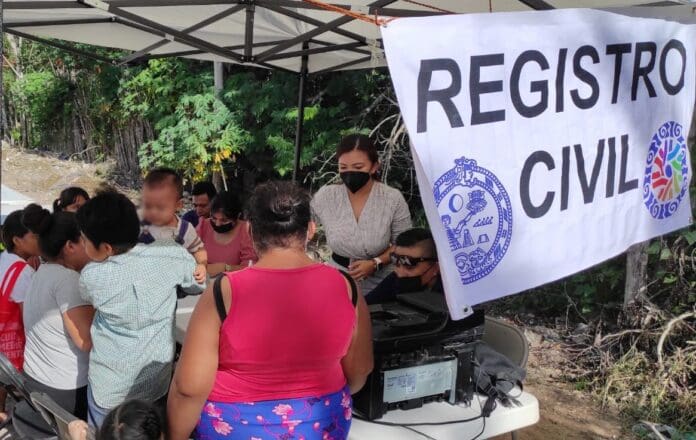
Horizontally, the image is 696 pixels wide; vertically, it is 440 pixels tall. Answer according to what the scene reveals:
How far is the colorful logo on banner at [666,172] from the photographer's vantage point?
102 inches

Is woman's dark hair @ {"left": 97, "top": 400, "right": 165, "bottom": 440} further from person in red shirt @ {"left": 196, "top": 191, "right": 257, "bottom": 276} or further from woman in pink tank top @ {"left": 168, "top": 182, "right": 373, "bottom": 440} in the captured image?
person in red shirt @ {"left": 196, "top": 191, "right": 257, "bottom": 276}

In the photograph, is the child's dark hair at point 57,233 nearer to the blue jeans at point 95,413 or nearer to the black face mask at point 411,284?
the blue jeans at point 95,413

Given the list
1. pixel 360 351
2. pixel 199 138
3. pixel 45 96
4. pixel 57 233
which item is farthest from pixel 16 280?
pixel 45 96

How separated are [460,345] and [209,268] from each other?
68.9 inches

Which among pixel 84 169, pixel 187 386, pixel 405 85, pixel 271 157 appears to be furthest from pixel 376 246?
pixel 84 169

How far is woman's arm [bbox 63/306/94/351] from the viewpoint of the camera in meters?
2.19

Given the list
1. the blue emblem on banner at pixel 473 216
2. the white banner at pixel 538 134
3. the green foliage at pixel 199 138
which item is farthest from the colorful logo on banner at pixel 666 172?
the green foliage at pixel 199 138

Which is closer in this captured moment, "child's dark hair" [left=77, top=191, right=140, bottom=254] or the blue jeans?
"child's dark hair" [left=77, top=191, right=140, bottom=254]

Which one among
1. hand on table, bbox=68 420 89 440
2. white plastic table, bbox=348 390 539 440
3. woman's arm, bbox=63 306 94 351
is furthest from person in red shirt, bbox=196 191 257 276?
white plastic table, bbox=348 390 539 440

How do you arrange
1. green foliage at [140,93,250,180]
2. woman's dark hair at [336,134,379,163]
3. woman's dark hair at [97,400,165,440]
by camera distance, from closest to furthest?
woman's dark hair at [97,400,165,440] < woman's dark hair at [336,134,379,163] < green foliage at [140,93,250,180]

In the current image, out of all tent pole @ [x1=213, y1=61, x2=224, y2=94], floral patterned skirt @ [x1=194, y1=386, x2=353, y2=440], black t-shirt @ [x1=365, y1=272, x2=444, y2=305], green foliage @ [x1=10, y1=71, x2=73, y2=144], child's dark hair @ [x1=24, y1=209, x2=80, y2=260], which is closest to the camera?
floral patterned skirt @ [x1=194, y1=386, x2=353, y2=440]

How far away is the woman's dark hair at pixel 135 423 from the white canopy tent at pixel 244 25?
178 centimetres

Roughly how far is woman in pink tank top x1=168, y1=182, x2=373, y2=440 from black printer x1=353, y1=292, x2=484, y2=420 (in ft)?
0.68

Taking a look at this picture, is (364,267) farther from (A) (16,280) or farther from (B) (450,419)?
(A) (16,280)
